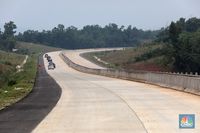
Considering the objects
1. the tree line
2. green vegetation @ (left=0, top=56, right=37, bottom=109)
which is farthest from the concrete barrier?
the tree line

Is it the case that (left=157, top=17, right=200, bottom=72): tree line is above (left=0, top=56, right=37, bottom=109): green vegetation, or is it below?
above

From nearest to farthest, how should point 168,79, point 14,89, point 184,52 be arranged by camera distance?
1. point 168,79
2. point 14,89
3. point 184,52

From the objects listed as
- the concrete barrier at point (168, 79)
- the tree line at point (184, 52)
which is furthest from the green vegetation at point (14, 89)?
the tree line at point (184, 52)

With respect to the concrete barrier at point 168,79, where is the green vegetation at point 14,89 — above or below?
below

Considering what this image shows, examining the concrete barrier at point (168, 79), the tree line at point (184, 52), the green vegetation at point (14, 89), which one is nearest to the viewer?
the green vegetation at point (14, 89)

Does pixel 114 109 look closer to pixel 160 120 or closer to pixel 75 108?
pixel 75 108

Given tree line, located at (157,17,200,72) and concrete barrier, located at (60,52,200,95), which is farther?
tree line, located at (157,17,200,72)

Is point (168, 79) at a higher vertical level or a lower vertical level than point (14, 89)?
higher

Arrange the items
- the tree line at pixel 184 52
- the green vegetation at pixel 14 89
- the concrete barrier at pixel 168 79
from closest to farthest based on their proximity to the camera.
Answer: the green vegetation at pixel 14 89
the concrete barrier at pixel 168 79
the tree line at pixel 184 52

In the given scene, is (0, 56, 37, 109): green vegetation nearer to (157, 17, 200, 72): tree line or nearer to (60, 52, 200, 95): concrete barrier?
(60, 52, 200, 95): concrete barrier

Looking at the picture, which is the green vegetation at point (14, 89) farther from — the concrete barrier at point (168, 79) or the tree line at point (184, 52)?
the tree line at point (184, 52)

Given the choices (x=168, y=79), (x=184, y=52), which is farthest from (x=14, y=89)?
(x=184, y=52)

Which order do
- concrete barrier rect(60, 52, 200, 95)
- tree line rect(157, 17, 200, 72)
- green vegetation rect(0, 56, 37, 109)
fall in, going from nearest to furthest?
green vegetation rect(0, 56, 37, 109), concrete barrier rect(60, 52, 200, 95), tree line rect(157, 17, 200, 72)

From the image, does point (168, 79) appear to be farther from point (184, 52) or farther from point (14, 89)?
point (184, 52)
